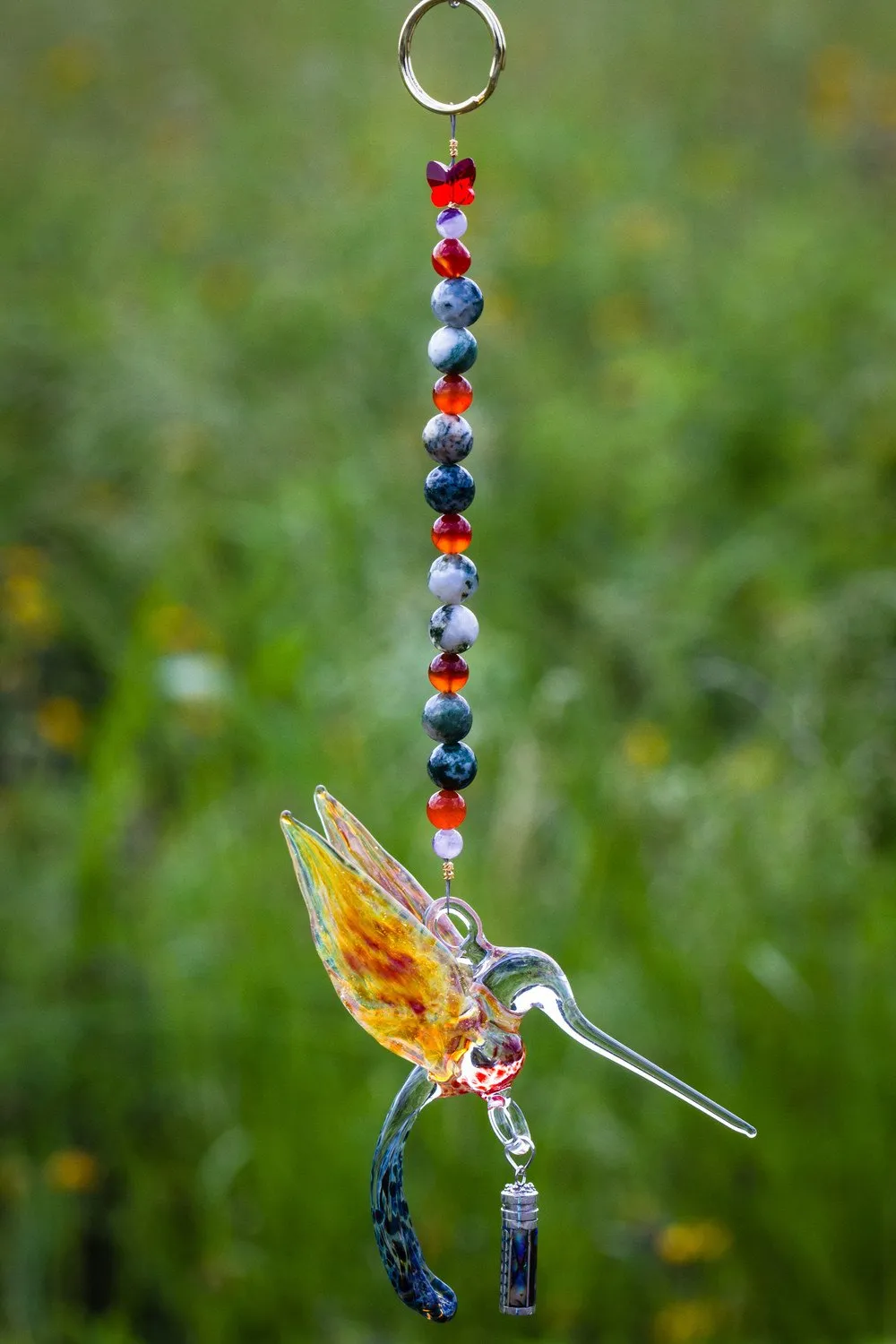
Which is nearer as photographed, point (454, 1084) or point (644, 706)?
point (454, 1084)

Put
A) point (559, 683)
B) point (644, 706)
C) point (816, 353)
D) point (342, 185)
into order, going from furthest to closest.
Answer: point (342, 185), point (816, 353), point (644, 706), point (559, 683)

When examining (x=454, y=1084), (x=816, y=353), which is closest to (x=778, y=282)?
(x=816, y=353)

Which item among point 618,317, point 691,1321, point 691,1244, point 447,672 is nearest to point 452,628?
point 447,672

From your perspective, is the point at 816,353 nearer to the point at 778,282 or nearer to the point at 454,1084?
the point at 778,282

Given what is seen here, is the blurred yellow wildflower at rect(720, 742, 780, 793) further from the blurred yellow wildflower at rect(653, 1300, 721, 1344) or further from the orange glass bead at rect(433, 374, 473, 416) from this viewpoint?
the orange glass bead at rect(433, 374, 473, 416)

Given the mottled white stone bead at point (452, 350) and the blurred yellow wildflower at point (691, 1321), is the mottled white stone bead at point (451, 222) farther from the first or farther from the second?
the blurred yellow wildflower at point (691, 1321)

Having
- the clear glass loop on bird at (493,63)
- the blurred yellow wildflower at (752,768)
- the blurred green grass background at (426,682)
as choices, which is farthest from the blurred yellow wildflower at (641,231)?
the clear glass loop on bird at (493,63)

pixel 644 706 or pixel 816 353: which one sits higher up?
pixel 816 353
